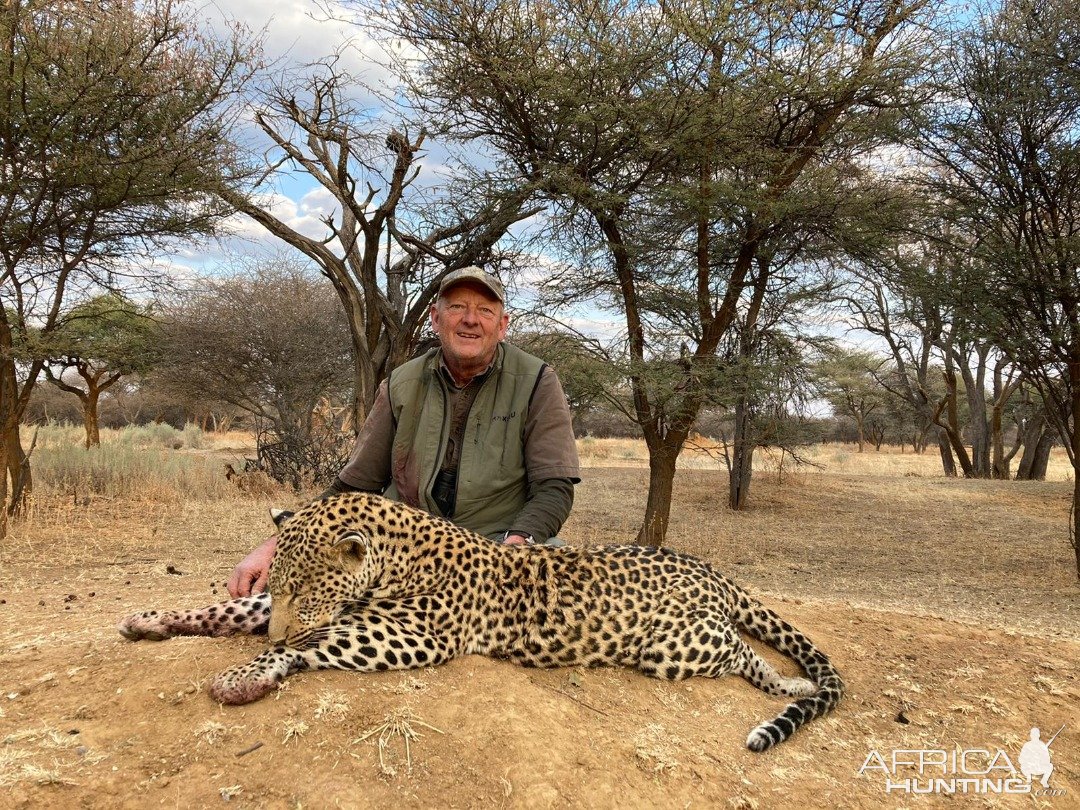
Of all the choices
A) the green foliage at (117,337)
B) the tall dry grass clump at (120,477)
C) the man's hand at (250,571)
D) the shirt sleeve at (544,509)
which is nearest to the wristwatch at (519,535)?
the shirt sleeve at (544,509)

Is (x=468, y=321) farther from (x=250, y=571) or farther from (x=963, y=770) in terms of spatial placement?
(x=963, y=770)

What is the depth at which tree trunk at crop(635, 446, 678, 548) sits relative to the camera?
9.82 m

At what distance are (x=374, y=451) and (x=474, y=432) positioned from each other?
0.60 metres

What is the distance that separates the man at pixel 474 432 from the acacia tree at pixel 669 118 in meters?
4.52

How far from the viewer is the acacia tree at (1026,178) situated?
807 cm

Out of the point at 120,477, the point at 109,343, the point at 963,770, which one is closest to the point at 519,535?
the point at 963,770

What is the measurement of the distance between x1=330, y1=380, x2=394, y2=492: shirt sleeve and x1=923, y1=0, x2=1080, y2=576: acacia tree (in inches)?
297

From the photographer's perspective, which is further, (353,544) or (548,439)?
(548,439)

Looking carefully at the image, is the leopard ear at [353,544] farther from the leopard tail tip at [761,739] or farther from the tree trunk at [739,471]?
the tree trunk at [739,471]

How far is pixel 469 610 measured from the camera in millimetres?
3145

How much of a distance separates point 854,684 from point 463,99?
7670mm

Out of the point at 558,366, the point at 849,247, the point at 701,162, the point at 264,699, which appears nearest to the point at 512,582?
the point at 264,699

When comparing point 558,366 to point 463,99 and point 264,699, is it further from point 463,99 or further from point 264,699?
point 264,699

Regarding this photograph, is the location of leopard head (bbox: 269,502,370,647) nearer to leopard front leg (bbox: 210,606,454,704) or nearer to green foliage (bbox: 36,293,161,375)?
leopard front leg (bbox: 210,606,454,704)
